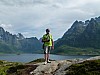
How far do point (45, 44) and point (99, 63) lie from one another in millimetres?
7239

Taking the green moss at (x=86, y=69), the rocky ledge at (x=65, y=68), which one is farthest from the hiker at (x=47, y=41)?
the green moss at (x=86, y=69)

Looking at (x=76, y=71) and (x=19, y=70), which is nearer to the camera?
(x=76, y=71)

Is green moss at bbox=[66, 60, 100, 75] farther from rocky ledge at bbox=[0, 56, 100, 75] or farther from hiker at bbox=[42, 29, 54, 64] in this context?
hiker at bbox=[42, 29, 54, 64]

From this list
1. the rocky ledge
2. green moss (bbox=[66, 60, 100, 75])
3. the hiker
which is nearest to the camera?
green moss (bbox=[66, 60, 100, 75])

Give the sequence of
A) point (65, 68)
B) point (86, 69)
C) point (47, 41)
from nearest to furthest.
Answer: point (86, 69) → point (65, 68) → point (47, 41)

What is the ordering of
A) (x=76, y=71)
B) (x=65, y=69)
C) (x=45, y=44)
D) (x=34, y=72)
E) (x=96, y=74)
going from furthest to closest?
1. (x=45, y=44)
2. (x=34, y=72)
3. (x=65, y=69)
4. (x=76, y=71)
5. (x=96, y=74)

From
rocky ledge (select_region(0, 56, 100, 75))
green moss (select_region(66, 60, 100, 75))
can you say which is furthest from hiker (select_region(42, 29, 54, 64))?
green moss (select_region(66, 60, 100, 75))

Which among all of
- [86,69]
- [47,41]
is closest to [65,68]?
[86,69]

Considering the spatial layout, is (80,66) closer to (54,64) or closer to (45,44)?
(54,64)

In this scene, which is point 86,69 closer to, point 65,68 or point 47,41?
point 65,68

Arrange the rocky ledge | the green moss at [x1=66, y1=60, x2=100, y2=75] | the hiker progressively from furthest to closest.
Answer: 1. the hiker
2. the rocky ledge
3. the green moss at [x1=66, y1=60, x2=100, y2=75]

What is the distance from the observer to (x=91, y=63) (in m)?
20.0

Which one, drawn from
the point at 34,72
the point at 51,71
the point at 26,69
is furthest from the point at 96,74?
the point at 26,69

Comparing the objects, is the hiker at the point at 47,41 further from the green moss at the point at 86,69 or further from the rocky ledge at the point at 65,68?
the green moss at the point at 86,69
